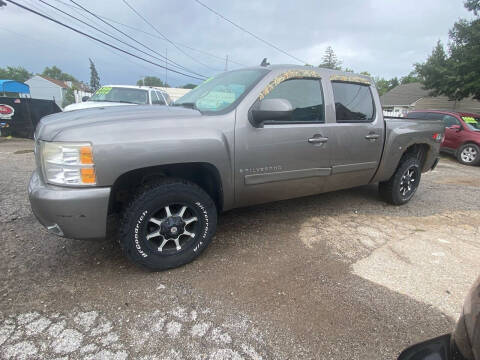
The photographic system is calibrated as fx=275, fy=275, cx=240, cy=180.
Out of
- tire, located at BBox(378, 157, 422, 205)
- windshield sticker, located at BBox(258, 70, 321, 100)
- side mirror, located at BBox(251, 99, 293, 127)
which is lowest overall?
tire, located at BBox(378, 157, 422, 205)

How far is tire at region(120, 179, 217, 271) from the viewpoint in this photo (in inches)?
81.4

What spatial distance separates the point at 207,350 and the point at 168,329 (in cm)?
30

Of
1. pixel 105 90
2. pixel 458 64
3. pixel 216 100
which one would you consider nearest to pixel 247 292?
pixel 216 100

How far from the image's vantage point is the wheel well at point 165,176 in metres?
2.13

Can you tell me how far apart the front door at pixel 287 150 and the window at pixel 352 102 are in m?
0.28

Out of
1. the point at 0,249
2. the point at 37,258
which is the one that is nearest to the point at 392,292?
the point at 37,258

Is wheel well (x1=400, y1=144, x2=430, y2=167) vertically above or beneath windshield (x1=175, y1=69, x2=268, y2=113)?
beneath

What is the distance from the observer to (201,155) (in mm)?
2172

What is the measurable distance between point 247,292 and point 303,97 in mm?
1961

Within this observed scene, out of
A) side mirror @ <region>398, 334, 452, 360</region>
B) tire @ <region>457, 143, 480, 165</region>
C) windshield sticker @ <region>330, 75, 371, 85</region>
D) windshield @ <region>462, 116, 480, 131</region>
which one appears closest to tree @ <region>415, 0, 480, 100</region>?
windshield @ <region>462, 116, 480, 131</region>

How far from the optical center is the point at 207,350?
1.59m

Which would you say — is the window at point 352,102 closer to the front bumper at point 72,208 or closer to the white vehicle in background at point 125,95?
the front bumper at point 72,208

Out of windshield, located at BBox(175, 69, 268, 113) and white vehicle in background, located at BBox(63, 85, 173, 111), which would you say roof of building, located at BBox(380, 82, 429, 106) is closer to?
white vehicle in background, located at BBox(63, 85, 173, 111)

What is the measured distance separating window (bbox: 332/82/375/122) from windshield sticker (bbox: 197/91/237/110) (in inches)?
48.2
